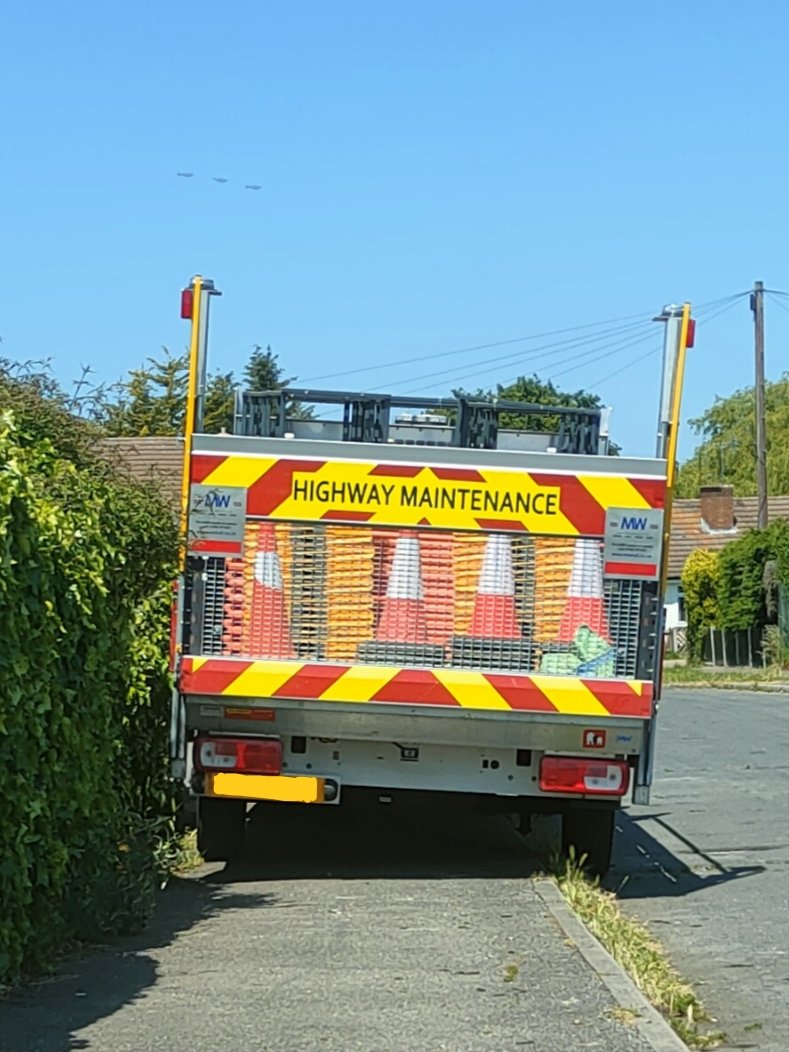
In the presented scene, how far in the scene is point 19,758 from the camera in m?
6.80

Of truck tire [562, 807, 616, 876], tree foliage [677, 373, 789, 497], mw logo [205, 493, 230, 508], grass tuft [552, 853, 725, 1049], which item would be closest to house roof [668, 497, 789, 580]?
tree foliage [677, 373, 789, 497]

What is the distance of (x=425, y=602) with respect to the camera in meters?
9.66

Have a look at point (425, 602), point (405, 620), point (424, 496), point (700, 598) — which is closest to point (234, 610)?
point (405, 620)

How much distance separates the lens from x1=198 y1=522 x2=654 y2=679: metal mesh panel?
9.60 m

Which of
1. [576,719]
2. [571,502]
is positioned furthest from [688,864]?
[571,502]

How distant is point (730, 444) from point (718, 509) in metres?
18.7

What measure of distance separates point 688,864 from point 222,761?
3513 mm

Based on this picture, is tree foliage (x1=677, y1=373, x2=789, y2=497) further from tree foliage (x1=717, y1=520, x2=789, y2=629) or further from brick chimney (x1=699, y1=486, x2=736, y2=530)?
tree foliage (x1=717, y1=520, x2=789, y2=629)

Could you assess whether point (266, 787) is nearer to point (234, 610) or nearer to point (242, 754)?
point (242, 754)

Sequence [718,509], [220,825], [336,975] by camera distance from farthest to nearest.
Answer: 1. [718,509]
2. [220,825]
3. [336,975]

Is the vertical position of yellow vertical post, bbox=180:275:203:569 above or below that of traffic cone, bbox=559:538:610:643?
above

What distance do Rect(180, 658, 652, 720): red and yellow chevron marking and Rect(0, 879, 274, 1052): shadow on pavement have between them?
4.31ft

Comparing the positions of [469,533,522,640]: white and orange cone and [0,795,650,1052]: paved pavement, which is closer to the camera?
[0,795,650,1052]: paved pavement

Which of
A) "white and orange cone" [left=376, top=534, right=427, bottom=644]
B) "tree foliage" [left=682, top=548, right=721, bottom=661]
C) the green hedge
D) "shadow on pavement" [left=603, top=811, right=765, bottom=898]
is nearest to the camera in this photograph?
the green hedge
